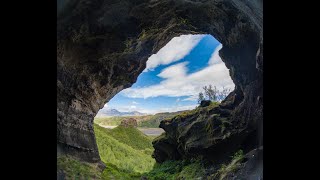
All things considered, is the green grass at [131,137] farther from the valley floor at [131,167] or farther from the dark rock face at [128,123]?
the dark rock face at [128,123]

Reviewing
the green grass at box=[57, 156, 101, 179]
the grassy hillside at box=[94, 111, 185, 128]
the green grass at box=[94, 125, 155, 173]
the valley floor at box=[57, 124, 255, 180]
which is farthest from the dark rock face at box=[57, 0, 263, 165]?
the grassy hillside at box=[94, 111, 185, 128]

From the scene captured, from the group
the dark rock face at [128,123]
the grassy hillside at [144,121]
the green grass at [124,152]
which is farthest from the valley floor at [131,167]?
the grassy hillside at [144,121]

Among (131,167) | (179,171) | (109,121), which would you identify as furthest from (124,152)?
(109,121)

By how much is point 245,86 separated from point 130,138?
62.0 ft

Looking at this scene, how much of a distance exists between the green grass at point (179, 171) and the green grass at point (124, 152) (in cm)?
242

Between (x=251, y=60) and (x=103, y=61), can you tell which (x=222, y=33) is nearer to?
(x=251, y=60)

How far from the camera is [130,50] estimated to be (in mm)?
12648

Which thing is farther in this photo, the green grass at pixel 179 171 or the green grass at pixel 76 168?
the green grass at pixel 179 171

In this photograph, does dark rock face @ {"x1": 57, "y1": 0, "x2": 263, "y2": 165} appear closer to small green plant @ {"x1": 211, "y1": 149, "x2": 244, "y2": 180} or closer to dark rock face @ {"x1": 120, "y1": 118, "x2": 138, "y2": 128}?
small green plant @ {"x1": 211, "y1": 149, "x2": 244, "y2": 180}

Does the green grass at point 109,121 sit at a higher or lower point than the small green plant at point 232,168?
higher

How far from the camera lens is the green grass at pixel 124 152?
20.9 m

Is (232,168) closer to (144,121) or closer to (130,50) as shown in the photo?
(130,50)
